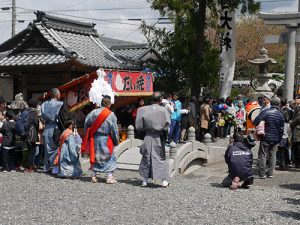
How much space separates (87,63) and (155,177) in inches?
278

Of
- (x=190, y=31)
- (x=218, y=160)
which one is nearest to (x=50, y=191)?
(x=218, y=160)

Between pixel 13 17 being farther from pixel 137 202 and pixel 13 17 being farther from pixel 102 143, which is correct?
pixel 137 202

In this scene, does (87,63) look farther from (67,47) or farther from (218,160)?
(218,160)

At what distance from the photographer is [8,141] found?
9.59 meters

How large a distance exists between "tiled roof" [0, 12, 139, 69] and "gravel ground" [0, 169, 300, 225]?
606 centimetres

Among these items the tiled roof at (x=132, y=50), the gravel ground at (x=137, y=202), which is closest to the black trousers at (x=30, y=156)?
the gravel ground at (x=137, y=202)

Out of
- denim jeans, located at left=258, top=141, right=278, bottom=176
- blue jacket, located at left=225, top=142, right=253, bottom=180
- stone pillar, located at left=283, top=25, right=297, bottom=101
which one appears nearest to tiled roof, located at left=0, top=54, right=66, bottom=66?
denim jeans, located at left=258, top=141, right=278, bottom=176

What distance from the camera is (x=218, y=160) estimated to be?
12.9m

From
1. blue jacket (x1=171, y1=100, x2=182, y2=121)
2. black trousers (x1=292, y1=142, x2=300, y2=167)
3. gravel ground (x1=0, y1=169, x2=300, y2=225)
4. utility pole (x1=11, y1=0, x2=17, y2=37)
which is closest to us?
gravel ground (x1=0, y1=169, x2=300, y2=225)

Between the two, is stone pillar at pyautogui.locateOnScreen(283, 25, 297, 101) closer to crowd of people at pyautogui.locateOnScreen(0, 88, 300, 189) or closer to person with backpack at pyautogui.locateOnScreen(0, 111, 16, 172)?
crowd of people at pyautogui.locateOnScreen(0, 88, 300, 189)

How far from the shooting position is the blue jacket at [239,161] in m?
8.21

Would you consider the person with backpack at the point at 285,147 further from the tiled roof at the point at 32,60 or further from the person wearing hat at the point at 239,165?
the tiled roof at the point at 32,60

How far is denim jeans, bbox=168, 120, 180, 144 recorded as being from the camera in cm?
1396

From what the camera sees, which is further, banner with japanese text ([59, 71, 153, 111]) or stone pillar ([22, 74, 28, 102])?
stone pillar ([22, 74, 28, 102])
